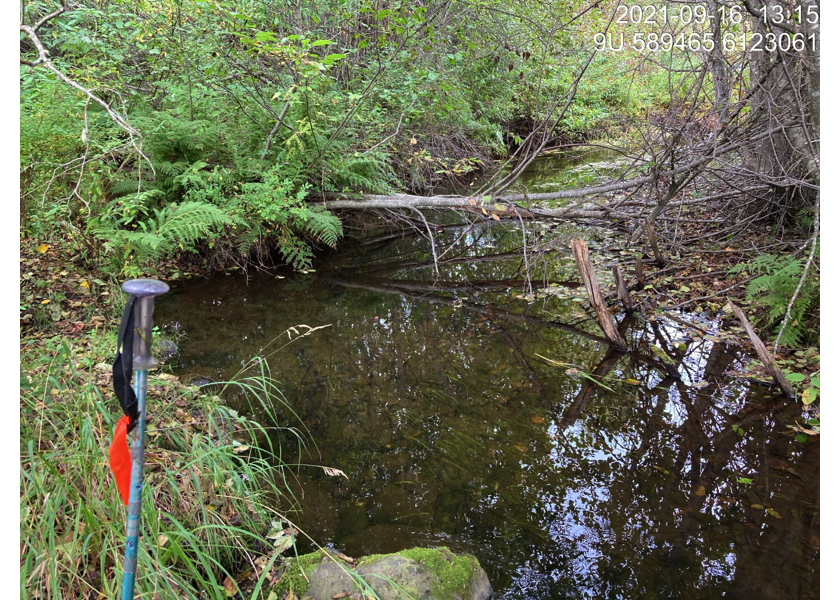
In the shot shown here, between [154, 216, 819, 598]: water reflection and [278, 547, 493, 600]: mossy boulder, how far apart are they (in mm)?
303

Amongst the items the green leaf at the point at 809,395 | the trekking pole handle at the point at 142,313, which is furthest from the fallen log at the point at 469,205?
the trekking pole handle at the point at 142,313

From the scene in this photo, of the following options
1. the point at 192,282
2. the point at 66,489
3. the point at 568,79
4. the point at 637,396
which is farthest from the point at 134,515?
the point at 568,79

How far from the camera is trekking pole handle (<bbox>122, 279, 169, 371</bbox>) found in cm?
126

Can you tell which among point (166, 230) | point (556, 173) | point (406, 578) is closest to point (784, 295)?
point (406, 578)

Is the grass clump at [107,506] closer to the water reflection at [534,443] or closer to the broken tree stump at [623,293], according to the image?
the water reflection at [534,443]

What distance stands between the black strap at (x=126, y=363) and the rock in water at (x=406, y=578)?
1464 mm

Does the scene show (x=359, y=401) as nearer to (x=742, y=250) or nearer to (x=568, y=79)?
(x=742, y=250)

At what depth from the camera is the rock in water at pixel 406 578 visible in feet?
8.14

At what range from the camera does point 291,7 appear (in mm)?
7359

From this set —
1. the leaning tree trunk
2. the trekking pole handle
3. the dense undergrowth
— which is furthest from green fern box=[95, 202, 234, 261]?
the leaning tree trunk

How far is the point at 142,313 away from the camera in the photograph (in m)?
1.29

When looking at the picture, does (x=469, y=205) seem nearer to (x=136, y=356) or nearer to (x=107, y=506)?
(x=107, y=506)

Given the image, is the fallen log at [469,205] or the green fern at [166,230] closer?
the green fern at [166,230]

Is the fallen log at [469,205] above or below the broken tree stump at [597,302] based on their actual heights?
above
